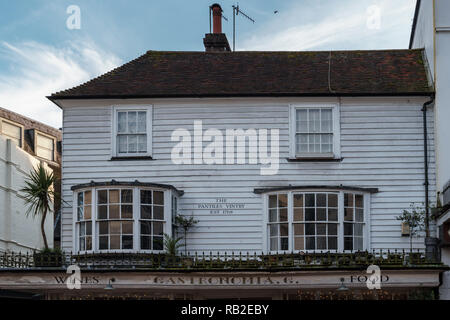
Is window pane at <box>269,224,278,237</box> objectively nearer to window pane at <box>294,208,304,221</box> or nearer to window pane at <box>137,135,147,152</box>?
window pane at <box>294,208,304,221</box>

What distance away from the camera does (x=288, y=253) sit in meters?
25.1

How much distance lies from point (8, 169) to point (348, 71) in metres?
28.2

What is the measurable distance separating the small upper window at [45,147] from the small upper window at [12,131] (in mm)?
2190

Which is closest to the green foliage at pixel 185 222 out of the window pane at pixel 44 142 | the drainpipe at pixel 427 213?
the drainpipe at pixel 427 213

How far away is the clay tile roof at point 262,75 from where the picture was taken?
86.7 ft

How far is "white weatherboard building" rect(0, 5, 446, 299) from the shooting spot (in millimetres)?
25047

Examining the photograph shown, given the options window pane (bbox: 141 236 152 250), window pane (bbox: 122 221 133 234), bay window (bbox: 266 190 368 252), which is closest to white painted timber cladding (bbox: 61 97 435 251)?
bay window (bbox: 266 190 368 252)

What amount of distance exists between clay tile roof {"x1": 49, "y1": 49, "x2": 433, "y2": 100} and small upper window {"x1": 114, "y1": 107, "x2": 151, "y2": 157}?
640mm

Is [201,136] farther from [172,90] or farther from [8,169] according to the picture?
[8,169]

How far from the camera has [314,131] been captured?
26219 millimetres

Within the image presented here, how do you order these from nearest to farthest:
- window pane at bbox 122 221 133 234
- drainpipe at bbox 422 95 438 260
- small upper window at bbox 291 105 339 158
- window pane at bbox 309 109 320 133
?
drainpipe at bbox 422 95 438 260, window pane at bbox 122 221 133 234, small upper window at bbox 291 105 339 158, window pane at bbox 309 109 320 133

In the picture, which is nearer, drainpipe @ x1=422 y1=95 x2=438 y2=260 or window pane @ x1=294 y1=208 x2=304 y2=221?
drainpipe @ x1=422 y1=95 x2=438 y2=260

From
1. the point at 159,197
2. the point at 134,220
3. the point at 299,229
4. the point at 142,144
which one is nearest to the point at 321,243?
the point at 299,229

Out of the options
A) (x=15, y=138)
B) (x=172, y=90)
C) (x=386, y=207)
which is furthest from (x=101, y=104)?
(x=15, y=138)
